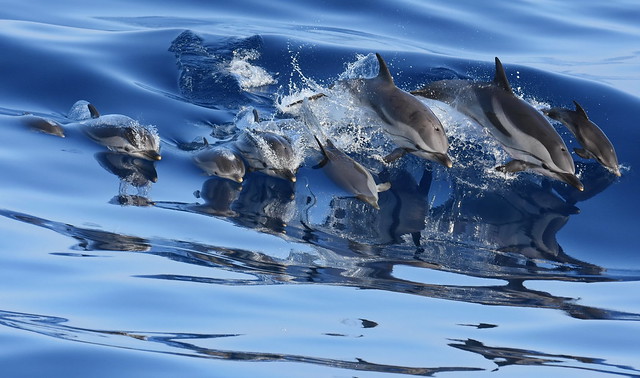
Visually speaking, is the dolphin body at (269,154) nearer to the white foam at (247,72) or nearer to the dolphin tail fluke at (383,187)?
the dolphin tail fluke at (383,187)

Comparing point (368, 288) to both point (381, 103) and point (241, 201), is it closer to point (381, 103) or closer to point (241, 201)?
point (241, 201)

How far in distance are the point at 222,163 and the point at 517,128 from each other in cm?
218

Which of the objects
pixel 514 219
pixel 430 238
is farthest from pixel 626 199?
pixel 430 238

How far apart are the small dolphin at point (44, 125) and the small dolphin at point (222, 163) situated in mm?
1147

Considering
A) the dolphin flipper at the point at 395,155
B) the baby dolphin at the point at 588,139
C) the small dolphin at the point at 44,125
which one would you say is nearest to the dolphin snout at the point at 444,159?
the dolphin flipper at the point at 395,155

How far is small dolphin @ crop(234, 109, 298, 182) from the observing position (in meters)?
7.16

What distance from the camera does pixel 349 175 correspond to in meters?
7.01

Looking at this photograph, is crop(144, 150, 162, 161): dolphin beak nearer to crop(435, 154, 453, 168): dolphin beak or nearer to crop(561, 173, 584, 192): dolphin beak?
crop(435, 154, 453, 168): dolphin beak

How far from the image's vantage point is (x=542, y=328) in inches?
186

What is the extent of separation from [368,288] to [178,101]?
166 inches

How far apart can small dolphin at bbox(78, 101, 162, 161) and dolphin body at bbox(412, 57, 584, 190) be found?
7.84ft

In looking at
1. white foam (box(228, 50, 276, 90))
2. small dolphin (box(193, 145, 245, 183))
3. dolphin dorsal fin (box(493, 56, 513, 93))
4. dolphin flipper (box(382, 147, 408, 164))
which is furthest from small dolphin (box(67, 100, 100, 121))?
dolphin dorsal fin (box(493, 56, 513, 93))

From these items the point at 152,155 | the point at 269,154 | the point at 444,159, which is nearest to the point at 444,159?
the point at 444,159

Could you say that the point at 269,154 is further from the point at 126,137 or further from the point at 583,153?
the point at 583,153
